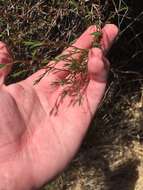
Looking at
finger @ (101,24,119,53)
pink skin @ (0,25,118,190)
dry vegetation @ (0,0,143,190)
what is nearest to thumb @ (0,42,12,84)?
pink skin @ (0,25,118,190)

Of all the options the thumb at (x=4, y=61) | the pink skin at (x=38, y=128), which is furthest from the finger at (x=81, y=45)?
the thumb at (x=4, y=61)

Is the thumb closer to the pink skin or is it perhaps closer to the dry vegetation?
the pink skin

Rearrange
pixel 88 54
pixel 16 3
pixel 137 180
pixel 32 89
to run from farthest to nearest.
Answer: pixel 137 180
pixel 16 3
pixel 32 89
pixel 88 54

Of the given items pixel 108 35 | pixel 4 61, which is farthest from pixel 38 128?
pixel 108 35

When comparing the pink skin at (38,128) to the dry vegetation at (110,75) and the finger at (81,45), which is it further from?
the dry vegetation at (110,75)

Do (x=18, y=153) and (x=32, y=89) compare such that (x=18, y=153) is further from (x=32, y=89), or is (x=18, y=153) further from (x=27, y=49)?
(x=27, y=49)

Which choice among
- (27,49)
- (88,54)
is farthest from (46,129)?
(27,49)
